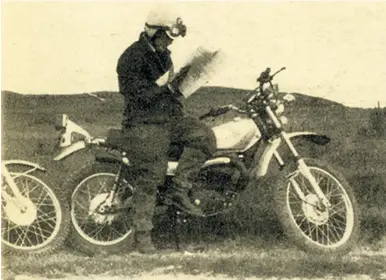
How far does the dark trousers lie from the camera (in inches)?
116

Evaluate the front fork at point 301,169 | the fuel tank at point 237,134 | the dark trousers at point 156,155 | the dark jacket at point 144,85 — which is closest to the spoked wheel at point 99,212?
the dark trousers at point 156,155

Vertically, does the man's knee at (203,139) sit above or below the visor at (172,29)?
below

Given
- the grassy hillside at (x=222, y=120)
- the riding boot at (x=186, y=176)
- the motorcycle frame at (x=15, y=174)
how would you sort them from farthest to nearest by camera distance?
1. the grassy hillside at (x=222, y=120)
2. the motorcycle frame at (x=15, y=174)
3. the riding boot at (x=186, y=176)

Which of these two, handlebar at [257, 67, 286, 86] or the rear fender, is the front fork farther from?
the rear fender

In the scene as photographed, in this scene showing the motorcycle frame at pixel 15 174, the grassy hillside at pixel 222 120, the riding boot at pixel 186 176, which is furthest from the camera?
the grassy hillside at pixel 222 120

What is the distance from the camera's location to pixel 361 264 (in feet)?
9.97

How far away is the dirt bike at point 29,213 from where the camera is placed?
3047mm

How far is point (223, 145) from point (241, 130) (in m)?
0.13

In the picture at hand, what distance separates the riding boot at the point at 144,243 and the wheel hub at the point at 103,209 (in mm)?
169

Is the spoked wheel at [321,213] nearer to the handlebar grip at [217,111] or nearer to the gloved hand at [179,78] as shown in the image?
the handlebar grip at [217,111]

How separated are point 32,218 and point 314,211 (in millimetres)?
1536

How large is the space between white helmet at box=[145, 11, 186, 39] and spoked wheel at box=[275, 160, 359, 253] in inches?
38.7

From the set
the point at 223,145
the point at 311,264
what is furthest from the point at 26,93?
the point at 311,264

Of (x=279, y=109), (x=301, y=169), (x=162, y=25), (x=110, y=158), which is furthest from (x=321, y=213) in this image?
(x=162, y=25)
